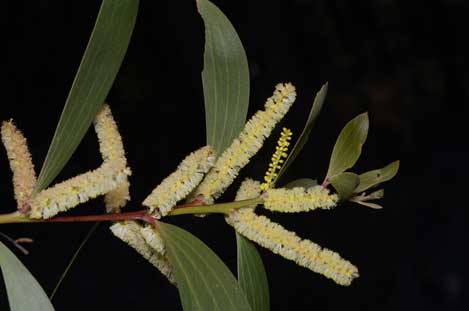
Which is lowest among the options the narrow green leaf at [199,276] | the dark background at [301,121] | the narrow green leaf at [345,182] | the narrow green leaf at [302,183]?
the dark background at [301,121]

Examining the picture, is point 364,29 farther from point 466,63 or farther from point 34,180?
point 34,180

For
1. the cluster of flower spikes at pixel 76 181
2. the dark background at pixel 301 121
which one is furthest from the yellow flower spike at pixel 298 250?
the dark background at pixel 301 121

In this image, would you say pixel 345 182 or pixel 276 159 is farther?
pixel 276 159

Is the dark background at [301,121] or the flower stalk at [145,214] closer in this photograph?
the flower stalk at [145,214]

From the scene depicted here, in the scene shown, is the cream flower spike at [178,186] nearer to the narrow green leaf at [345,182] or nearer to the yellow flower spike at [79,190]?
the yellow flower spike at [79,190]

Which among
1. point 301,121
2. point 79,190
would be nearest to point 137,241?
point 79,190

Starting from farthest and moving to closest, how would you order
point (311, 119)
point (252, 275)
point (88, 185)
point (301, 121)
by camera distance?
point (301, 121) → point (252, 275) → point (311, 119) → point (88, 185)

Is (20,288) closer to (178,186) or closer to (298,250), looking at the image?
(178,186)
